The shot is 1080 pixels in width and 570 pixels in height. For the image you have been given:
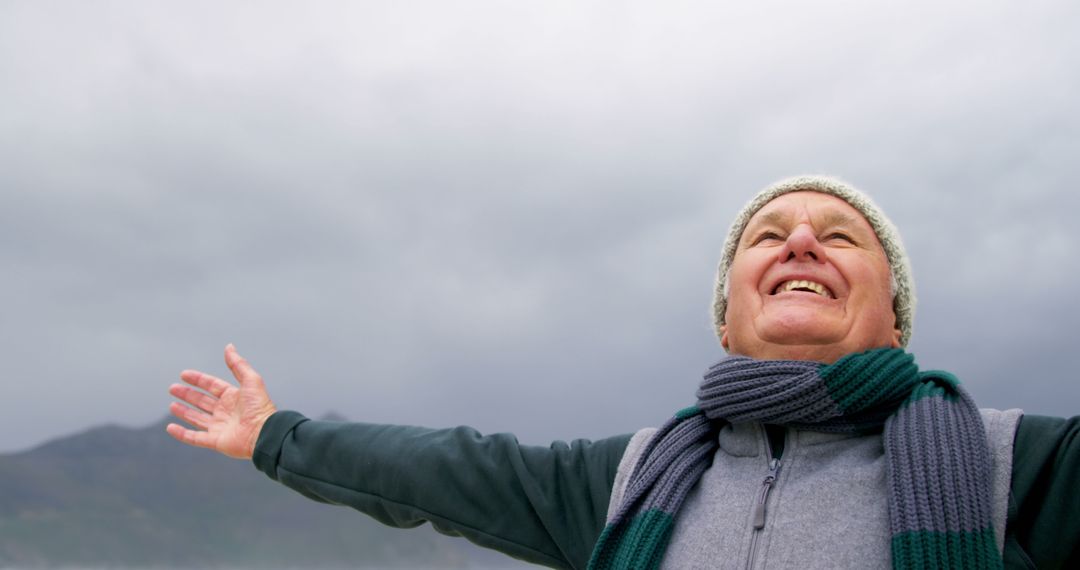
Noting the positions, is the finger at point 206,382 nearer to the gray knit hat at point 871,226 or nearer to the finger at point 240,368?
the finger at point 240,368

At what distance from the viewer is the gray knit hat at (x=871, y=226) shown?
3.07 metres

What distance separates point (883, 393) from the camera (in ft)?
7.99

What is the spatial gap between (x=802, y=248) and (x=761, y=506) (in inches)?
33.3

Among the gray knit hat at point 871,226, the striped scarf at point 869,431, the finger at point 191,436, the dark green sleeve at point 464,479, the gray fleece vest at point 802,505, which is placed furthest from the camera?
the finger at point 191,436

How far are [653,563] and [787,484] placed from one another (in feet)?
1.38

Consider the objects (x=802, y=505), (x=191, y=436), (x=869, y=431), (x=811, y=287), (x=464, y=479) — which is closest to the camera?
(x=802, y=505)

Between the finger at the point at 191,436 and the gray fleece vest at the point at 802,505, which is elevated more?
the finger at the point at 191,436

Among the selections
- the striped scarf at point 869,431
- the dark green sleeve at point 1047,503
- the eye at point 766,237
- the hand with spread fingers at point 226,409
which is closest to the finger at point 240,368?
the hand with spread fingers at point 226,409

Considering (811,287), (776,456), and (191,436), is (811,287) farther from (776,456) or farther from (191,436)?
(191,436)

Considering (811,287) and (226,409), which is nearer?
(811,287)

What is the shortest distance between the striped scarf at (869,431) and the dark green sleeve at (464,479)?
0.93 ft

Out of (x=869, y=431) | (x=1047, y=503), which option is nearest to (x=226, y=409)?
(x=869, y=431)

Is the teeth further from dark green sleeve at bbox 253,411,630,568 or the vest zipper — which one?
dark green sleeve at bbox 253,411,630,568

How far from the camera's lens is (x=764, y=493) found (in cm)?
245
